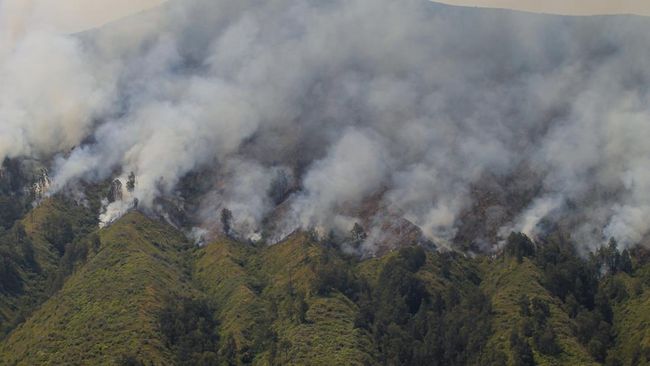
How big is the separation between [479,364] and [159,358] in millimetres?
52697

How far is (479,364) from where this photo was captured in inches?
7864

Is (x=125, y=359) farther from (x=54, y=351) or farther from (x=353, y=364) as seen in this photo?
(x=353, y=364)

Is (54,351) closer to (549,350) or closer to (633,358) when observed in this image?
(549,350)

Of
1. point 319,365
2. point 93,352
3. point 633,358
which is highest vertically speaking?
point 93,352

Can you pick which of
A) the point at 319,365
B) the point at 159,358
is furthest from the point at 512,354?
the point at 159,358

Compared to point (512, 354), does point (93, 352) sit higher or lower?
higher

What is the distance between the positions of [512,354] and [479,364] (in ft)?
18.6

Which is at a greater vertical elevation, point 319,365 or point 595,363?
point 319,365

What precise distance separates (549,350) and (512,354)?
6299 mm

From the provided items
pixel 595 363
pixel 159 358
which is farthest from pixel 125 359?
pixel 595 363

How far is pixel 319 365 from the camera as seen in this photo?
19800 cm

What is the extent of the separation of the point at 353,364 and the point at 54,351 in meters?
49.2

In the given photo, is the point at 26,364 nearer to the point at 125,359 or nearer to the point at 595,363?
the point at 125,359

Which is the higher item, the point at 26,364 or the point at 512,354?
the point at 26,364
